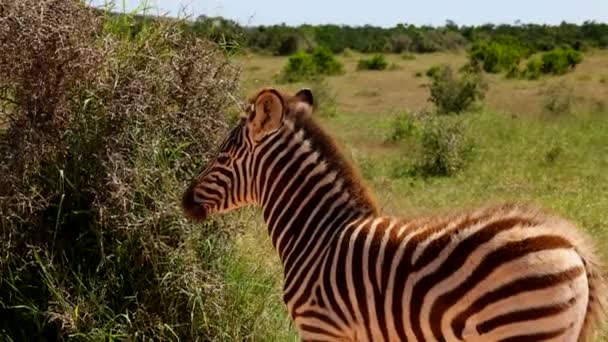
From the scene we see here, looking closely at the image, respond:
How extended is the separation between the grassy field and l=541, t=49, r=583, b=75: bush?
3.34 metres

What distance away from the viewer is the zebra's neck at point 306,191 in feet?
12.8

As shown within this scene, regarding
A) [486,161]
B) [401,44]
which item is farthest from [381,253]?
[401,44]

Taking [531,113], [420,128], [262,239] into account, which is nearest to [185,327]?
[262,239]

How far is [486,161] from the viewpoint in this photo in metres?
14.8

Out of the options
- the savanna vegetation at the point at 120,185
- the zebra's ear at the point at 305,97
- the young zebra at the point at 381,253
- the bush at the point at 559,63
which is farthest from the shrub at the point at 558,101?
the young zebra at the point at 381,253

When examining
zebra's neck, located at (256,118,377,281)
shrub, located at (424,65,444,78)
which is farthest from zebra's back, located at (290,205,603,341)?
shrub, located at (424,65,444,78)

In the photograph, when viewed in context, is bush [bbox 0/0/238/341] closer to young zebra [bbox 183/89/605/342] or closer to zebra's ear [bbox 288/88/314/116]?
young zebra [bbox 183/89/605/342]

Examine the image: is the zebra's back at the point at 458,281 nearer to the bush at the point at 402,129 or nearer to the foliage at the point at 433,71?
the bush at the point at 402,129

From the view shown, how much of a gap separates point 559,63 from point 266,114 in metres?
28.6

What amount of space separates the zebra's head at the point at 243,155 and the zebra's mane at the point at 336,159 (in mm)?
60

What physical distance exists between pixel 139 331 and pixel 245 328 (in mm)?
631

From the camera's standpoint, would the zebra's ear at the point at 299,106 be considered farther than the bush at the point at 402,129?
No

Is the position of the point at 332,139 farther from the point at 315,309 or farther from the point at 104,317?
the point at 104,317

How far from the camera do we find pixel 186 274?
4895 millimetres
